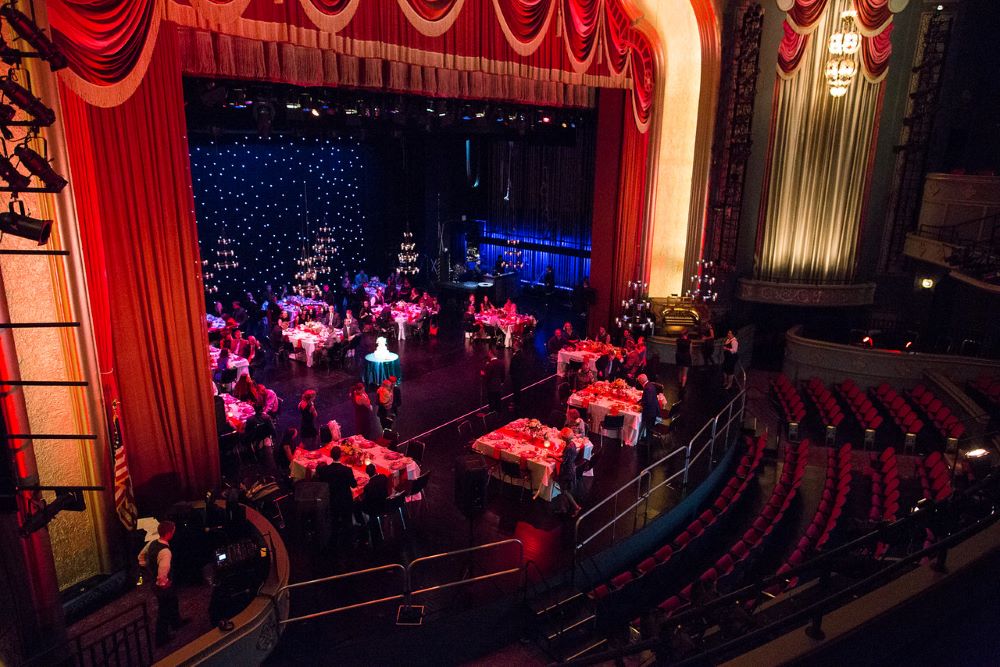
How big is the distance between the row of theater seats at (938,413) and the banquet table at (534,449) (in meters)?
7.35

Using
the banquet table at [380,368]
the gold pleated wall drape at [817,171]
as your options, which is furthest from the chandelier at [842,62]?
the banquet table at [380,368]

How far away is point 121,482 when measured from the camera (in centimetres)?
745

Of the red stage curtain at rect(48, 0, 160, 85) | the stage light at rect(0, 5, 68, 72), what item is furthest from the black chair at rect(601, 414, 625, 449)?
the stage light at rect(0, 5, 68, 72)

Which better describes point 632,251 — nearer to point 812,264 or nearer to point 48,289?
point 812,264

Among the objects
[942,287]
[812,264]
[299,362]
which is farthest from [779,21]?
[299,362]

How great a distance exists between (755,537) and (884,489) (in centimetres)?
289

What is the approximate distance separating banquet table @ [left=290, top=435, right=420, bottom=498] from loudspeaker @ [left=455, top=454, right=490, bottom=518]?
82cm

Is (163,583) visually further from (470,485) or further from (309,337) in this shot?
(309,337)

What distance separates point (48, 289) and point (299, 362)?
871cm

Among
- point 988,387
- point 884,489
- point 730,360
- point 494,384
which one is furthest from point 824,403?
point 494,384

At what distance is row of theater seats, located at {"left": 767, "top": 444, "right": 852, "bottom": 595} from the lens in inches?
326

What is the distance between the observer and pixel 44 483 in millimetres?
6777

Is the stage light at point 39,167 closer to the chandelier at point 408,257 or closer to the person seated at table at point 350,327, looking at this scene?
the person seated at table at point 350,327

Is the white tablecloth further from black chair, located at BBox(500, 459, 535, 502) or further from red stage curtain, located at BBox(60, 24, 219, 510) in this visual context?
red stage curtain, located at BBox(60, 24, 219, 510)
